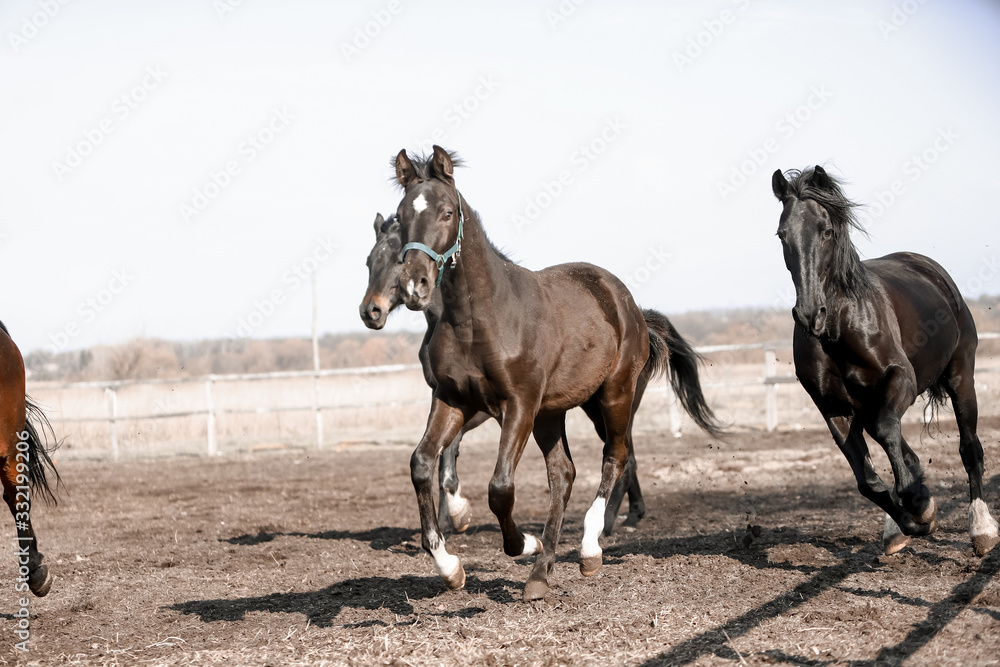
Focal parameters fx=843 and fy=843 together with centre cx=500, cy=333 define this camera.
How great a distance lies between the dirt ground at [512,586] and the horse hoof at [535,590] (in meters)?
0.07

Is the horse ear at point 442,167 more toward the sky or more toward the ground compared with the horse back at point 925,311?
more toward the sky

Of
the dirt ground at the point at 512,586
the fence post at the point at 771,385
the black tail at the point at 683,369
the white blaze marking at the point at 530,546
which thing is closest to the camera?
the dirt ground at the point at 512,586

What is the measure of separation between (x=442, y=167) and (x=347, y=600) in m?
2.65

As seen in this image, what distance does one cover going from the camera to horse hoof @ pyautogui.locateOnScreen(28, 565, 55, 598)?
4.95 metres

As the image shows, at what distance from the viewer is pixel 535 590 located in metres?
4.69

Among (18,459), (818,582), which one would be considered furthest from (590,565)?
(18,459)

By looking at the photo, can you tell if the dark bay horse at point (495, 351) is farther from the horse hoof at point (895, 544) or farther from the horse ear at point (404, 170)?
the horse hoof at point (895, 544)

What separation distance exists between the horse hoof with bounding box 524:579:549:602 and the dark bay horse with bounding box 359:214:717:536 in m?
1.16

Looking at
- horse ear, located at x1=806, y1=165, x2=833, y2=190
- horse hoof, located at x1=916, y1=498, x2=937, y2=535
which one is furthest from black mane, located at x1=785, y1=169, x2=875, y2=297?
horse hoof, located at x1=916, y1=498, x2=937, y2=535

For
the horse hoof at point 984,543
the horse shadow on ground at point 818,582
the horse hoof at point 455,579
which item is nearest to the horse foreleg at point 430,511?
the horse hoof at point 455,579

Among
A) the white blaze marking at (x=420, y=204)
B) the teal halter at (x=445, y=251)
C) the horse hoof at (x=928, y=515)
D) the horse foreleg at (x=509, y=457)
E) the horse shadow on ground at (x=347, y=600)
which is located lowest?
the horse shadow on ground at (x=347, y=600)

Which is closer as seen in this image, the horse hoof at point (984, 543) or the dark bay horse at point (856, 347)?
the dark bay horse at point (856, 347)

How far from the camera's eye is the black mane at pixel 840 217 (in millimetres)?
5215

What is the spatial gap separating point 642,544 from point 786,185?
9.57 feet
